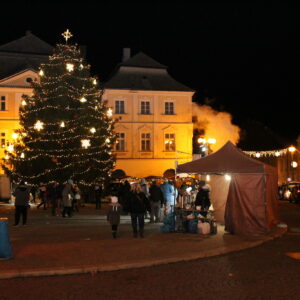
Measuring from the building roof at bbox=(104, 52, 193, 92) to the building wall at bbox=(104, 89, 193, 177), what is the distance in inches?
22.5

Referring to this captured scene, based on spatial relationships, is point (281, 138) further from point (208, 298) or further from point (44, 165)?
point (208, 298)

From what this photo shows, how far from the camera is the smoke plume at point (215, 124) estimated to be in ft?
178

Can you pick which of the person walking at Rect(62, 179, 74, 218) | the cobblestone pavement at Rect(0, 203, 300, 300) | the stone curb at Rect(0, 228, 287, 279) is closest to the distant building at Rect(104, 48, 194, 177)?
the person walking at Rect(62, 179, 74, 218)

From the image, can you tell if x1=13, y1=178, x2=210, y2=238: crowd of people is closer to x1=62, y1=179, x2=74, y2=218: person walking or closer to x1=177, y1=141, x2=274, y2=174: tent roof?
x1=62, y1=179, x2=74, y2=218: person walking

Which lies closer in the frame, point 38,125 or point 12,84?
point 38,125

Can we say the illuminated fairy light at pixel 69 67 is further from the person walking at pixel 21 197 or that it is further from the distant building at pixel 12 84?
the person walking at pixel 21 197

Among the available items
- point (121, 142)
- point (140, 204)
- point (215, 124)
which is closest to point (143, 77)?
point (121, 142)

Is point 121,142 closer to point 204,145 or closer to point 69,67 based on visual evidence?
point 69,67

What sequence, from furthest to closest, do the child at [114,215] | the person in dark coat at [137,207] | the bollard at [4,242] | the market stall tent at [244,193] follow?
the market stall tent at [244,193], the child at [114,215], the person in dark coat at [137,207], the bollard at [4,242]

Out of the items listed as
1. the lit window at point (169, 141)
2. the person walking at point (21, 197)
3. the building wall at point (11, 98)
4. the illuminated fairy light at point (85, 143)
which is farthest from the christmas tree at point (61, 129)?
the lit window at point (169, 141)

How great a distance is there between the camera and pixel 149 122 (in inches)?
2074

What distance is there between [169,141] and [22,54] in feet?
55.5

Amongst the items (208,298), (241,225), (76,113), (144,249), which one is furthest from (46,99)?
(208,298)

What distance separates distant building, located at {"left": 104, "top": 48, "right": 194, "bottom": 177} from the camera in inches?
2060
